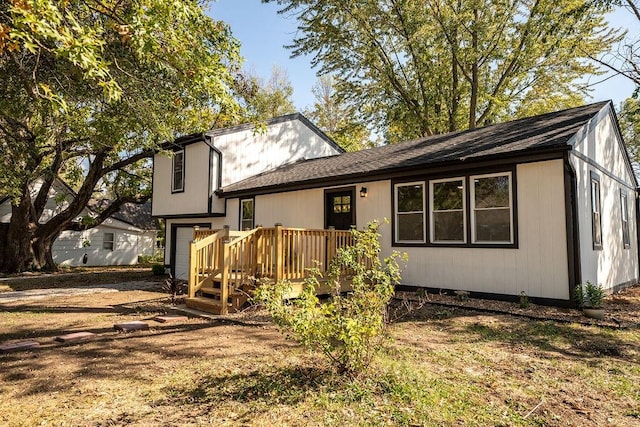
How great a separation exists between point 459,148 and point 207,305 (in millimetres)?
6545

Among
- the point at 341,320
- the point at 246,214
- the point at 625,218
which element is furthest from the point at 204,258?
the point at 625,218

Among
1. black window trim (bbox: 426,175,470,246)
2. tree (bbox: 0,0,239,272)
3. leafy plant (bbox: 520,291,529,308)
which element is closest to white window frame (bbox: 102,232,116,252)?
tree (bbox: 0,0,239,272)

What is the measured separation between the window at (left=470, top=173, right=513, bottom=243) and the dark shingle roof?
1.96ft

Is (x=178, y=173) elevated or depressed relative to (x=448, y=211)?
elevated

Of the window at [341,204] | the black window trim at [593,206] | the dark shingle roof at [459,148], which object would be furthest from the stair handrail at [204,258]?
the black window trim at [593,206]

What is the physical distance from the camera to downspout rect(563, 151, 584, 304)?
22.6 feet

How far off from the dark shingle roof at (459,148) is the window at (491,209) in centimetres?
60

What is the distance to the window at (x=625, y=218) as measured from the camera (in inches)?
416

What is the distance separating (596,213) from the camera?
8562 mm

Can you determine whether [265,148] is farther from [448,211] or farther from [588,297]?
[588,297]

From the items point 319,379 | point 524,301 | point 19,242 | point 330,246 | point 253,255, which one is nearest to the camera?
point 319,379

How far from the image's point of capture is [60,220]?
706 inches

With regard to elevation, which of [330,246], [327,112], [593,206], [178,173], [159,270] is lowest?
Answer: [159,270]

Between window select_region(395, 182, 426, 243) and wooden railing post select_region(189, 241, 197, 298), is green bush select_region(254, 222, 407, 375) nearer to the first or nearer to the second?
wooden railing post select_region(189, 241, 197, 298)
